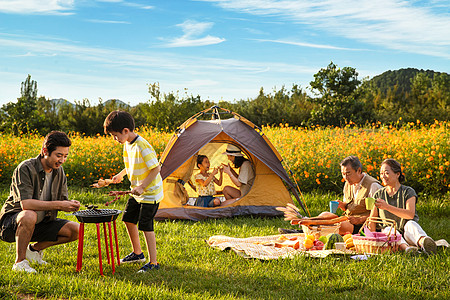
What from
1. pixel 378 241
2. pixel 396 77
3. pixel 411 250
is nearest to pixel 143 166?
pixel 378 241

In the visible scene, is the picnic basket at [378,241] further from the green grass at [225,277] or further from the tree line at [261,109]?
the tree line at [261,109]

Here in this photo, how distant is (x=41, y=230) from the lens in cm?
393

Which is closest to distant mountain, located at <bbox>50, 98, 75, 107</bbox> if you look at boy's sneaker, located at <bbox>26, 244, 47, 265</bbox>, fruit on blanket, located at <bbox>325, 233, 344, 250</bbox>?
boy's sneaker, located at <bbox>26, 244, 47, 265</bbox>

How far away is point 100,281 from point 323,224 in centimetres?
257

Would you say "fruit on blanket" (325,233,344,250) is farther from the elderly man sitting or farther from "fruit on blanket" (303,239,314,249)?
the elderly man sitting

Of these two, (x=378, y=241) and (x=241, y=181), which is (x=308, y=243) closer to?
(x=378, y=241)

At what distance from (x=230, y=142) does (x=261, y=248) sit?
2.74 m

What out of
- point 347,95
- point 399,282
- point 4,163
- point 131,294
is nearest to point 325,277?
point 399,282

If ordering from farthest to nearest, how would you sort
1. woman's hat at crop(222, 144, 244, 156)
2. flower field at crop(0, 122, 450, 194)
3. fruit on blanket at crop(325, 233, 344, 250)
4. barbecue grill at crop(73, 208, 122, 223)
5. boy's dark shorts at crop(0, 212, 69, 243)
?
1. flower field at crop(0, 122, 450, 194)
2. woman's hat at crop(222, 144, 244, 156)
3. fruit on blanket at crop(325, 233, 344, 250)
4. boy's dark shorts at crop(0, 212, 69, 243)
5. barbecue grill at crop(73, 208, 122, 223)

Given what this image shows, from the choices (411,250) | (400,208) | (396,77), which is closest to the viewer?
(411,250)

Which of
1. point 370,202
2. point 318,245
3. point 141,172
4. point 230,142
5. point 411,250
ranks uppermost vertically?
point 230,142

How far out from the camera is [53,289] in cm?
329

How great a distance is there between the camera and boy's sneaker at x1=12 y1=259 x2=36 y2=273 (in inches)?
145

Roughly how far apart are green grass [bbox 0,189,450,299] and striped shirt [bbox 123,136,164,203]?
67 centimetres
